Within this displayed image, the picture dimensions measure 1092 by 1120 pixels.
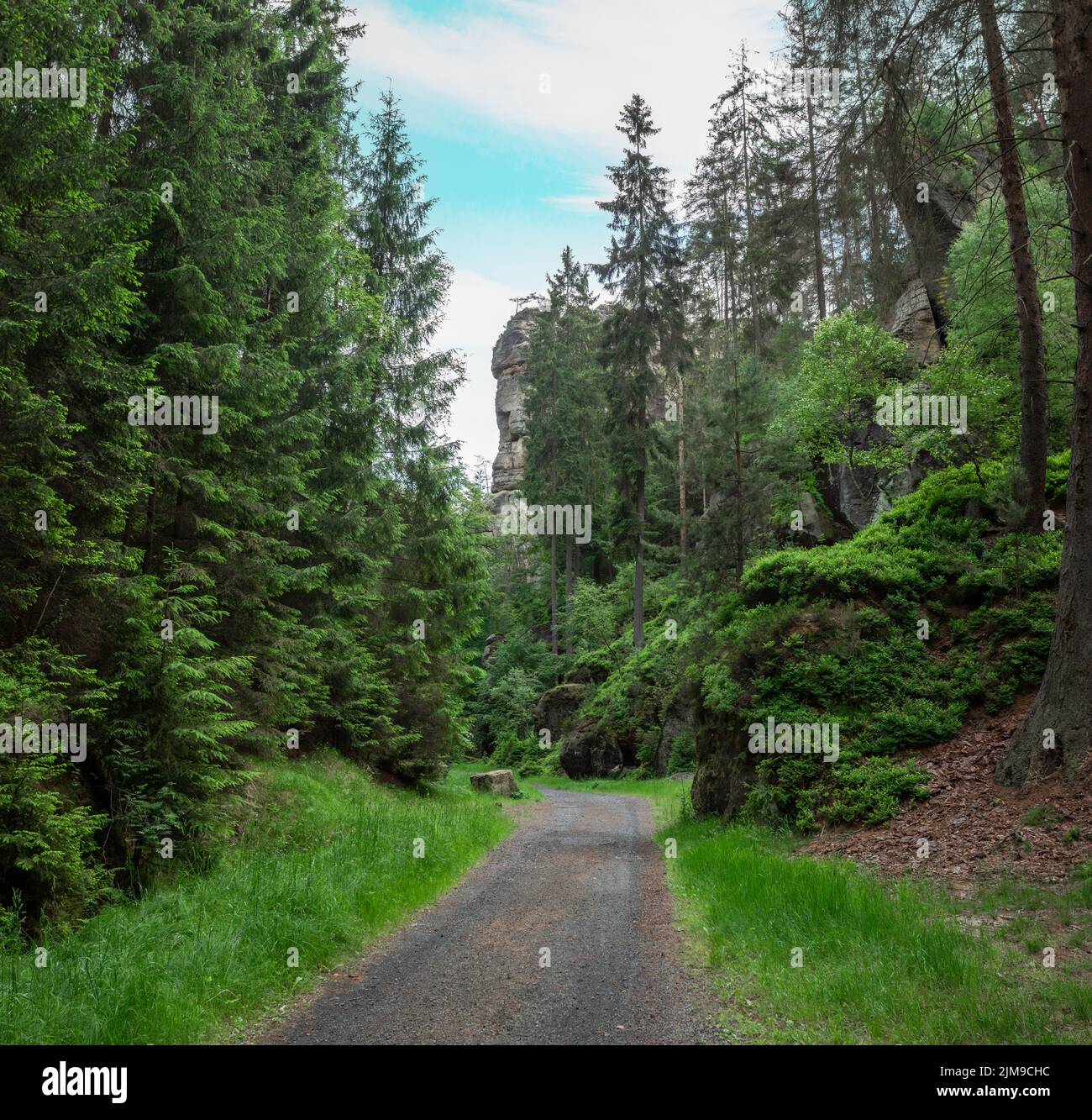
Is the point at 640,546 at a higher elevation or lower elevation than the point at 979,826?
higher

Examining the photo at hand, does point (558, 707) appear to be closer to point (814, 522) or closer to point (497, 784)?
point (497, 784)

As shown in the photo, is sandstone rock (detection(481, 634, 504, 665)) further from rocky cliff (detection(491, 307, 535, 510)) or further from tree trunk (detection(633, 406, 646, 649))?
tree trunk (detection(633, 406, 646, 649))

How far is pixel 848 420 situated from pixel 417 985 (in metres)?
17.8

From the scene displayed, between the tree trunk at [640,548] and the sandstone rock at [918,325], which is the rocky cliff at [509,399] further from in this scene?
the sandstone rock at [918,325]

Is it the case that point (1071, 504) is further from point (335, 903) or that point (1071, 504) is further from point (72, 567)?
point (72, 567)
